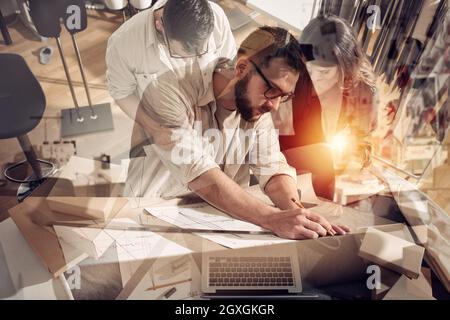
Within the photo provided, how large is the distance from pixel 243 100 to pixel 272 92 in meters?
0.10

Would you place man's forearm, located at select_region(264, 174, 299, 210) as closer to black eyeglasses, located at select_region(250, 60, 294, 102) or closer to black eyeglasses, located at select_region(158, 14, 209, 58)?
black eyeglasses, located at select_region(250, 60, 294, 102)

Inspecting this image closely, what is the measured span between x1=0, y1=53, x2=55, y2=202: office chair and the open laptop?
73 cm

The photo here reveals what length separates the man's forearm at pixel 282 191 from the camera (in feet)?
3.56

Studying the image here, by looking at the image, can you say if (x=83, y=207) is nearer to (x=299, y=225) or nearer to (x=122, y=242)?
A: (x=122, y=242)

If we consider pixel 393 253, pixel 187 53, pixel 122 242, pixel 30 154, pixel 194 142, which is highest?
pixel 187 53

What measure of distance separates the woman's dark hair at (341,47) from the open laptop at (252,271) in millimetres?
469

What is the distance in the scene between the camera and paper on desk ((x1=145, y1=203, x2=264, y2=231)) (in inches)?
42.8

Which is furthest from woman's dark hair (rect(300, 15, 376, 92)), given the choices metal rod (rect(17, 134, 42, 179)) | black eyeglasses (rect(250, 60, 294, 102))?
metal rod (rect(17, 134, 42, 179))

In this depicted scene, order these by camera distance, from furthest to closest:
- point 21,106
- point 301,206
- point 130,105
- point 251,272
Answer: point 21,106
point 130,105
point 301,206
point 251,272

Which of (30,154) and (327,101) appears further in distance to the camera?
(30,154)

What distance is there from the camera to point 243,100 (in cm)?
116

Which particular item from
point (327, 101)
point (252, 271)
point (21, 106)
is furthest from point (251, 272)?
point (21, 106)

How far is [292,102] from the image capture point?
3.79 feet
